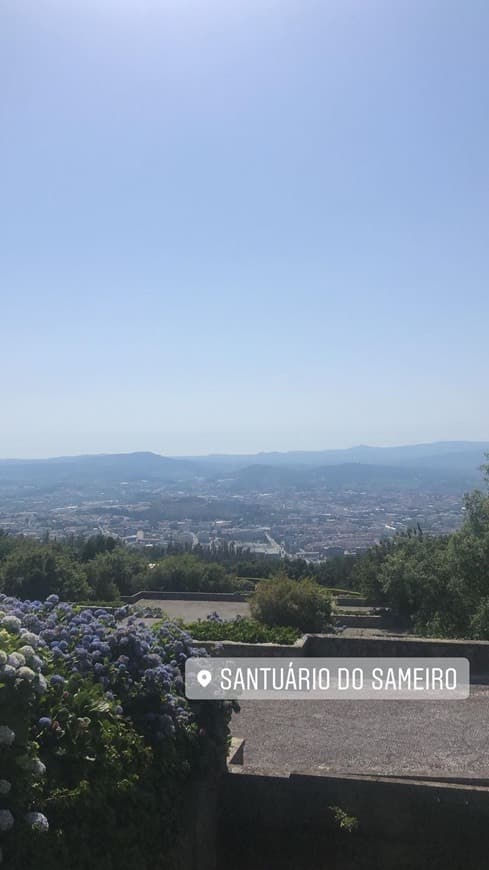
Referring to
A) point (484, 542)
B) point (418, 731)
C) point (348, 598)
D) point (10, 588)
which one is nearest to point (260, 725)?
point (418, 731)

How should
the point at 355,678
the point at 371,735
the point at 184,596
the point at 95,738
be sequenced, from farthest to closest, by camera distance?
the point at 184,596 < the point at 355,678 < the point at 371,735 < the point at 95,738

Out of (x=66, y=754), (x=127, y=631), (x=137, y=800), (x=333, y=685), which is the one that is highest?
(x=127, y=631)

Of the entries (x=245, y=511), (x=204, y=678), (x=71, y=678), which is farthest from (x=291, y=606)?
(x=245, y=511)

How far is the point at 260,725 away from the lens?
7.56 meters

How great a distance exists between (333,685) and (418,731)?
8.04ft

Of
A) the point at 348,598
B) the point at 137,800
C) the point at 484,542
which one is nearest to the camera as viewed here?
the point at 137,800

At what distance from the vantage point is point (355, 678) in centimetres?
991

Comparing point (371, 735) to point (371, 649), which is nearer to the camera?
point (371, 735)

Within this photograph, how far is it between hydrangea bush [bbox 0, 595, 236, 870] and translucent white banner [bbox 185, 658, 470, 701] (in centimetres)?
430

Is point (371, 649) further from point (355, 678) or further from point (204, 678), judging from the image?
point (204, 678)

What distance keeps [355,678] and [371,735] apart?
2.78 m

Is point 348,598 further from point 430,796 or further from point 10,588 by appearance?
point 430,796

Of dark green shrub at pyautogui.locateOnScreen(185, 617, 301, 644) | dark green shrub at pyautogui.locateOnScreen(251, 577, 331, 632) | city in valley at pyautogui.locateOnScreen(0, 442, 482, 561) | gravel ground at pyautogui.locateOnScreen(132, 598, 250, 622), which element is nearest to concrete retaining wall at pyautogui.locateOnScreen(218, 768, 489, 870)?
dark green shrub at pyautogui.locateOnScreen(185, 617, 301, 644)

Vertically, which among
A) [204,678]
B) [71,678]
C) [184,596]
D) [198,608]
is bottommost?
[184,596]
